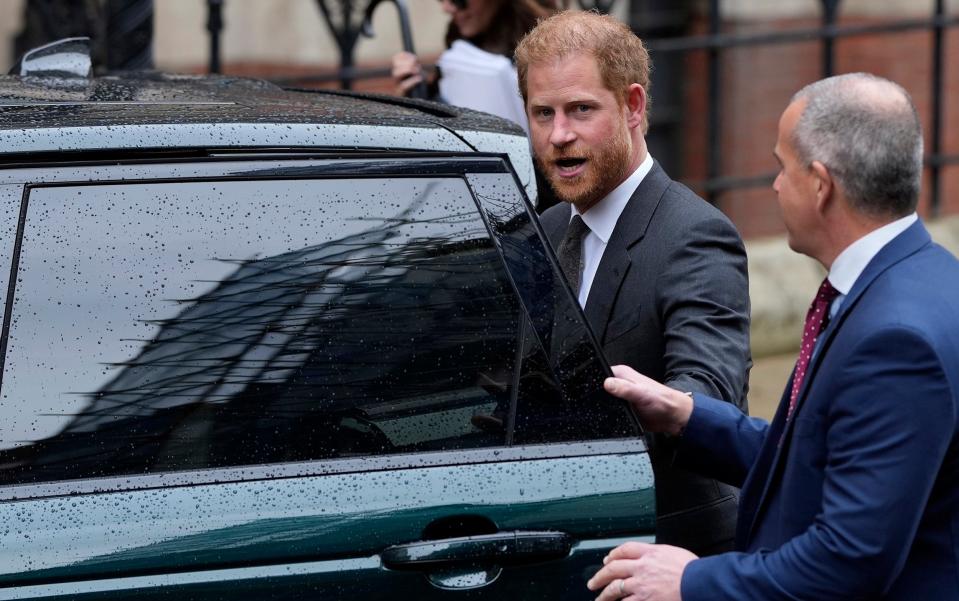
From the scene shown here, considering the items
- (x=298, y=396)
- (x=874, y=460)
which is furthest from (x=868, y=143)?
(x=298, y=396)

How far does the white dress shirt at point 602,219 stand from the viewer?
2.90 m

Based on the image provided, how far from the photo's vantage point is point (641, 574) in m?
2.24

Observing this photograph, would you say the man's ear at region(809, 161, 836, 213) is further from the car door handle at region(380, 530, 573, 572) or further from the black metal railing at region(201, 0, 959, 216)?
the black metal railing at region(201, 0, 959, 216)

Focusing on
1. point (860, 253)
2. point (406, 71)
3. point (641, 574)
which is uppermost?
point (860, 253)

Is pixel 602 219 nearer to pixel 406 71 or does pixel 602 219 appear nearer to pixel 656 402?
pixel 656 402

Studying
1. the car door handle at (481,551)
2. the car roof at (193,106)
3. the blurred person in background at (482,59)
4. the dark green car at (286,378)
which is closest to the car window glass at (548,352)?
the dark green car at (286,378)

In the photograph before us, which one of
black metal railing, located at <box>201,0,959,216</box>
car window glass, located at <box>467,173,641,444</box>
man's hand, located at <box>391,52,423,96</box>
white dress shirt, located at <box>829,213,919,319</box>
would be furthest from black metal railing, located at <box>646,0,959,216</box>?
white dress shirt, located at <box>829,213,919,319</box>

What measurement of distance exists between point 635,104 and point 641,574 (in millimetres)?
1087

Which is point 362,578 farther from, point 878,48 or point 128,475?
point 878,48

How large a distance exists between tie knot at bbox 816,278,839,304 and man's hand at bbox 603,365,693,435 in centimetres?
36

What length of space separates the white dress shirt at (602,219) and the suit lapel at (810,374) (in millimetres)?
597

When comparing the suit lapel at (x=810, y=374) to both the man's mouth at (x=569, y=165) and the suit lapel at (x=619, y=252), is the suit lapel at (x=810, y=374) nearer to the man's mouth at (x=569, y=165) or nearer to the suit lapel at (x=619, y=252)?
the suit lapel at (x=619, y=252)

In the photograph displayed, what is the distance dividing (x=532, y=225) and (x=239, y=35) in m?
5.34

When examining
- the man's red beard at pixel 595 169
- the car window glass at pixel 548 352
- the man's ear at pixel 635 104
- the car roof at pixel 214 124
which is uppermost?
the car roof at pixel 214 124
